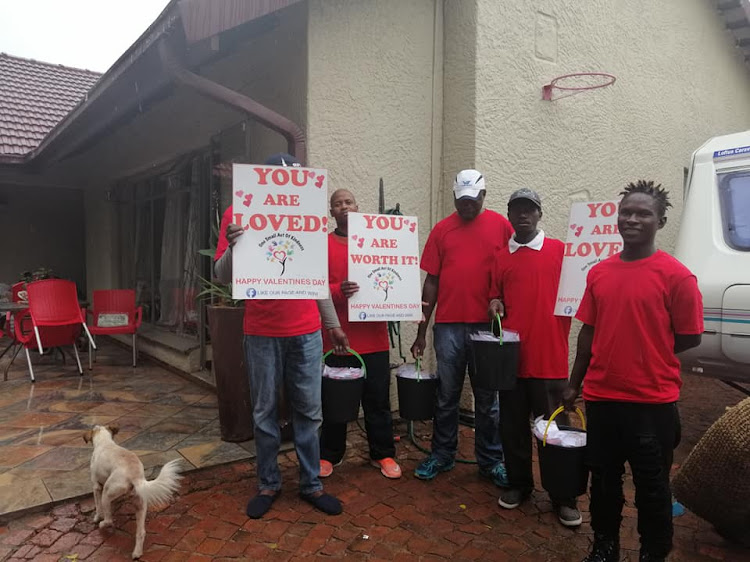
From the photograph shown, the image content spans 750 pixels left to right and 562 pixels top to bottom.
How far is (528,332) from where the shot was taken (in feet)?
10.5

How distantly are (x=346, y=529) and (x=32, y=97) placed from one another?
12156mm

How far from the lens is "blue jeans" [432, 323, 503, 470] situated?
3.53 m

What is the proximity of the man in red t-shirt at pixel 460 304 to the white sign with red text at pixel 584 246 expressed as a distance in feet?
1.38

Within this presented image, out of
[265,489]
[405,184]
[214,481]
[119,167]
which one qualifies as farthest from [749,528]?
[119,167]

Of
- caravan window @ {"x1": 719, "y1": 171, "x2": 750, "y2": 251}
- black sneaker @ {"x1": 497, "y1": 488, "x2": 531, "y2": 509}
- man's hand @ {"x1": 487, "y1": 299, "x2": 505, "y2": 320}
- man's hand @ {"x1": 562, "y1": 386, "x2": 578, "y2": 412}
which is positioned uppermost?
caravan window @ {"x1": 719, "y1": 171, "x2": 750, "y2": 251}

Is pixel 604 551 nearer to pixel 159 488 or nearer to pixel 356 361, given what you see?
pixel 356 361

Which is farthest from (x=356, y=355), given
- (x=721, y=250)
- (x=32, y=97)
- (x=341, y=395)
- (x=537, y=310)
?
(x=32, y=97)

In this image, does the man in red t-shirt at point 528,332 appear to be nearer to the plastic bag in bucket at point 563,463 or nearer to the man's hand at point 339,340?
the plastic bag in bucket at point 563,463

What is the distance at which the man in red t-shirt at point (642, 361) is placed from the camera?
234cm

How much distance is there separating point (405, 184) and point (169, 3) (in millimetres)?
2295

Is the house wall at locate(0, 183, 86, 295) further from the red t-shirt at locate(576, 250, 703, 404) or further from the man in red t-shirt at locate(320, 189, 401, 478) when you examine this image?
→ the red t-shirt at locate(576, 250, 703, 404)

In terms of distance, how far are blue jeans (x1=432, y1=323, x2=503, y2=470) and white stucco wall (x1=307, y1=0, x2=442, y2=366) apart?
4.10 ft

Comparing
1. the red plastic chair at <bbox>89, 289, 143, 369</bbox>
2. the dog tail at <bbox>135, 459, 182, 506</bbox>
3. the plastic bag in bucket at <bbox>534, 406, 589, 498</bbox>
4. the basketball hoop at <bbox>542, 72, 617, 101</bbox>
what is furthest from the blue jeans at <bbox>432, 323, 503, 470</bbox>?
the red plastic chair at <bbox>89, 289, 143, 369</bbox>

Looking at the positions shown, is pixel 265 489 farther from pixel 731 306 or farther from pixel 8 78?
pixel 8 78
